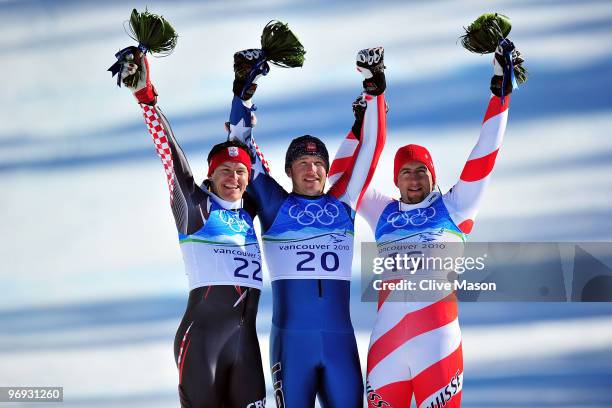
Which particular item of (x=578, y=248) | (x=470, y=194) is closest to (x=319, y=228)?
(x=470, y=194)

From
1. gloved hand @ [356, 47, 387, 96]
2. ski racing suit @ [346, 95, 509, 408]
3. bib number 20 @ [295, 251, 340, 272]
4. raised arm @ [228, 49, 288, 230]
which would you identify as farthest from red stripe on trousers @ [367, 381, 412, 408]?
gloved hand @ [356, 47, 387, 96]

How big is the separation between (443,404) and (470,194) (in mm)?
1659

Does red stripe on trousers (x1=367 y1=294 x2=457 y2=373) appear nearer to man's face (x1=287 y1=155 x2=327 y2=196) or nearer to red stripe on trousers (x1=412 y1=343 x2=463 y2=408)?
red stripe on trousers (x1=412 y1=343 x2=463 y2=408)

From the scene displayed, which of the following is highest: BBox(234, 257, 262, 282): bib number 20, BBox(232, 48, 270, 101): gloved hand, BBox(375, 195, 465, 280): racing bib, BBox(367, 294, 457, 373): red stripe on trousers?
BBox(232, 48, 270, 101): gloved hand

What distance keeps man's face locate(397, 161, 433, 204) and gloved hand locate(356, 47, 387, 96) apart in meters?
0.66

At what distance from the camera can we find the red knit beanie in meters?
7.23

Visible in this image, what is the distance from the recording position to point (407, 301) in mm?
6805

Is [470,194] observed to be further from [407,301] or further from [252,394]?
A: [252,394]

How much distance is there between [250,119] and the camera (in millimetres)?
7414

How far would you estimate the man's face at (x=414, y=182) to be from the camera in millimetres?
7177

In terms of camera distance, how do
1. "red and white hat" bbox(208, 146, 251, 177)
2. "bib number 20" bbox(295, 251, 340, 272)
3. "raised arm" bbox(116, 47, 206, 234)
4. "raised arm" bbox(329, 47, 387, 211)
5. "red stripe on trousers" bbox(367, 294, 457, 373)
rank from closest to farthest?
"red stripe on trousers" bbox(367, 294, 457, 373) < "raised arm" bbox(116, 47, 206, 234) < "bib number 20" bbox(295, 251, 340, 272) < "red and white hat" bbox(208, 146, 251, 177) < "raised arm" bbox(329, 47, 387, 211)

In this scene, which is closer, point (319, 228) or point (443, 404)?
point (443, 404)

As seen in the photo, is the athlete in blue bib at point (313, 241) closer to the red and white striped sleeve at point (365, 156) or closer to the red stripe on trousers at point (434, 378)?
the red and white striped sleeve at point (365, 156)

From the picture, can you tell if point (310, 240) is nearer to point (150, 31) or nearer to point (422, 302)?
point (422, 302)
